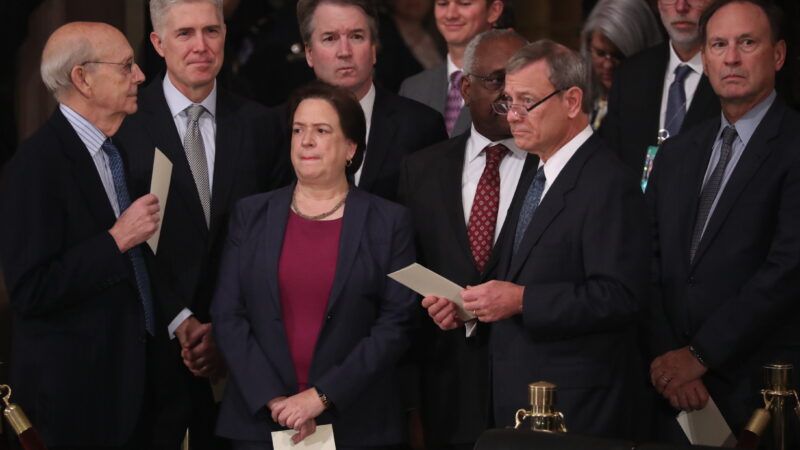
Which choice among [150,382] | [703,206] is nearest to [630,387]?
[703,206]

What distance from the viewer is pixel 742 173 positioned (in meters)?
4.16

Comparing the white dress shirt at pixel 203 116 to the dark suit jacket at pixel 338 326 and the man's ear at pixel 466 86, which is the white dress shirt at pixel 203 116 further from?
the man's ear at pixel 466 86

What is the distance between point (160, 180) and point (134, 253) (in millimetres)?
241

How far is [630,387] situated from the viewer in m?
3.94

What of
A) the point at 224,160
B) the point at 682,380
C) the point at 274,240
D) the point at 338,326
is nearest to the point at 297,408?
the point at 338,326

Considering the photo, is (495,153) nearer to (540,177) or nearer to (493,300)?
(540,177)

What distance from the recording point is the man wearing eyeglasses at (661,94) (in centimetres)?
488

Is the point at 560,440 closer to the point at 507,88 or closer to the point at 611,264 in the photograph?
the point at 611,264

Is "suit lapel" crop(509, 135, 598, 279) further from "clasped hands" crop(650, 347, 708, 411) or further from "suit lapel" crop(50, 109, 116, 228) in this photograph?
"suit lapel" crop(50, 109, 116, 228)

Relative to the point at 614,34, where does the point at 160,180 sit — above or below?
below

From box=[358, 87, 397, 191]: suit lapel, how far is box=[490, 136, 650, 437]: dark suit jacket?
838mm

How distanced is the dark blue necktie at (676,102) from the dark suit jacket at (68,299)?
6.27 feet

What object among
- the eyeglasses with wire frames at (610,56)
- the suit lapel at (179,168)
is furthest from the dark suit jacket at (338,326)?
the eyeglasses with wire frames at (610,56)

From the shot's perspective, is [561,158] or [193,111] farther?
[193,111]
